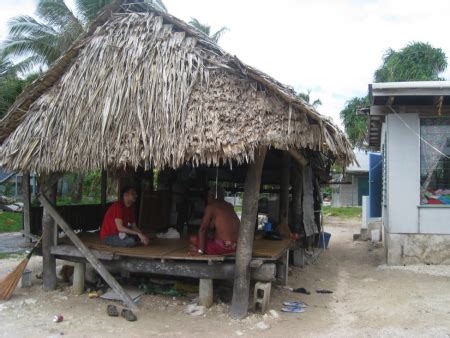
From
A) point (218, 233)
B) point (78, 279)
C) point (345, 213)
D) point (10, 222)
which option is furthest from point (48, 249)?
point (345, 213)

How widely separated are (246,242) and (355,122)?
28.6m

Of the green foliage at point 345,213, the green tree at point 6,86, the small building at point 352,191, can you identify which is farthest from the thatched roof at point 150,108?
the small building at point 352,191

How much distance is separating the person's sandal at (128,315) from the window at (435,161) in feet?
20.1

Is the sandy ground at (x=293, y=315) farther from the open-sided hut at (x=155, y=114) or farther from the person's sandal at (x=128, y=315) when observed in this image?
the open-sided hut at (x=155, y=114)

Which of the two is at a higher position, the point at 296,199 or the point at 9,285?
the point at 296,199

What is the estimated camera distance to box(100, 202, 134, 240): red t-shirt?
7.17 m

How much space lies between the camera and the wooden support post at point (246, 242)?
232 inches

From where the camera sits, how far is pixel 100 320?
5895 mm

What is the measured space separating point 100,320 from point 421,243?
6308mm

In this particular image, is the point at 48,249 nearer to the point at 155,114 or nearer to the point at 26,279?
the point at 26,279

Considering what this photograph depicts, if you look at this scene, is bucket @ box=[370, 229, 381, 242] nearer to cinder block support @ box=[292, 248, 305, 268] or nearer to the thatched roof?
cinder block support @ box=[292, 248, 305, 268]

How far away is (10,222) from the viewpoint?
17.5 m

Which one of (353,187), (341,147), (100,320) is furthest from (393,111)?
(353,187)

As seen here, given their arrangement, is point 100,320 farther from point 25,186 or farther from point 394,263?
point 394,263
